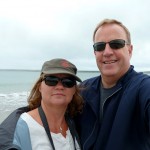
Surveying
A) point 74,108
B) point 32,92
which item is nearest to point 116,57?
point 74,108

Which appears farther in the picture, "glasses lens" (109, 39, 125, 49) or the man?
"glasses lens" (109, 39, 125, 49)

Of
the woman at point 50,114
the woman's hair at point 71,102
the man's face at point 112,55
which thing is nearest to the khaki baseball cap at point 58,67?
the woman at point 50,114

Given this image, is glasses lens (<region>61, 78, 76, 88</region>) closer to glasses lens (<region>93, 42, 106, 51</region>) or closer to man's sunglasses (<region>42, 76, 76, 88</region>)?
man's sunglasses (<region>42, 76, 76, 88</region>)

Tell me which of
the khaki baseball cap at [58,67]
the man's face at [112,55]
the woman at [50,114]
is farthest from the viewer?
the man's face at [112,55]

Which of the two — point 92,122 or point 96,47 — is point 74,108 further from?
point 96,47

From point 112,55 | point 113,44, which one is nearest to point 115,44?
point 113,44

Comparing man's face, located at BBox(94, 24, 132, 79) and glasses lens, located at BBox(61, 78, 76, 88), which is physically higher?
man's face, located at BBox(94, 24, 132, 79)

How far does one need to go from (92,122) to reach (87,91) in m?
0.46

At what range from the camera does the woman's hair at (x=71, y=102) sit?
149 inches

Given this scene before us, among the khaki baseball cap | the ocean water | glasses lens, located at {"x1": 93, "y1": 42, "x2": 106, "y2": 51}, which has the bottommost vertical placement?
the ocean water

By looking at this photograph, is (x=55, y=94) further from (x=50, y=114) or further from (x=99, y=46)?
(x=99, y=46)

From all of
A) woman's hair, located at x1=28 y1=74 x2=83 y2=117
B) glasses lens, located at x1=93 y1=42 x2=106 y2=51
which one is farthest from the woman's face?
glasses lens, located at x1=93 y1=42 x2=106 y2=51

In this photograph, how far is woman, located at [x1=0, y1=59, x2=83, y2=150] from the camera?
327 cm

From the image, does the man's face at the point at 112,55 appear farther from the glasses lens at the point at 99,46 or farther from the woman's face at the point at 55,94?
the woman's face at the point at 55,94
